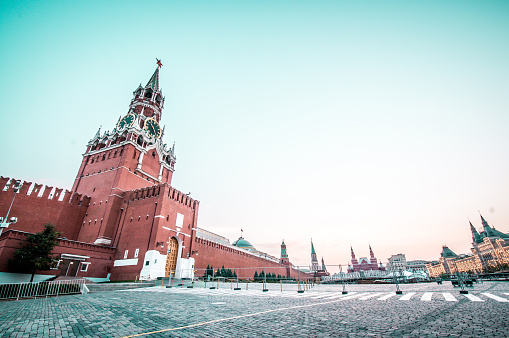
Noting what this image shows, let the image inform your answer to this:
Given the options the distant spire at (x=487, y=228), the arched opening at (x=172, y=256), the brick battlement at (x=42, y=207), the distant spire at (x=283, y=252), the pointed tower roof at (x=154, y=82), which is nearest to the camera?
the brick battlement at (x=42, y=207)

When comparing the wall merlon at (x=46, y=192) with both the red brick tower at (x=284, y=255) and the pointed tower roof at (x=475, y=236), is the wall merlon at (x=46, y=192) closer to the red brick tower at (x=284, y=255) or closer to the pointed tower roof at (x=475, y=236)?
the red brick tower at (x=284, y=255)

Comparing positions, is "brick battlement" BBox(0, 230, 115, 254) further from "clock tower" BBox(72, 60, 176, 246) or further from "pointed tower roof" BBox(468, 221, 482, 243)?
"pointed tower roof" BBox(468, 221, 482, 243)

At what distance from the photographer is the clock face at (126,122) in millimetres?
35938

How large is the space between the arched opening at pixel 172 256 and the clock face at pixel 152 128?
Answer: 19410mm

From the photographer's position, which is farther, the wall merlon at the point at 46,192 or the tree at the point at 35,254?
the wall merlon at the point at 46,192

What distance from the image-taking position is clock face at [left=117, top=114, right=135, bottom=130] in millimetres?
35938

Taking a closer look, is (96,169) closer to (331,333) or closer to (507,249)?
(331,333)

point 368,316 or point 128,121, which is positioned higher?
point 128,121

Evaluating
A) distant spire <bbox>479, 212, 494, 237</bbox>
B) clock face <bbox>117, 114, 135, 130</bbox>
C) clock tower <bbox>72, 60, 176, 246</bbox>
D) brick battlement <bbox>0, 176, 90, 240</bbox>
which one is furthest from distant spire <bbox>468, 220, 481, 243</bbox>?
brick battlement <bbox>0, 176, 90, 240</bbox>

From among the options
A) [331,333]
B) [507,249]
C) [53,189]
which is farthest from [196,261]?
[507,249]

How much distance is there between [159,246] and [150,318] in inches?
796

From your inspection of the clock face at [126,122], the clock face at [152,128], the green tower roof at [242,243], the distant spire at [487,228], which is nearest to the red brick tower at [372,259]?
the distant spire at [487,228]

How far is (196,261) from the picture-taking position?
2980 centimetres

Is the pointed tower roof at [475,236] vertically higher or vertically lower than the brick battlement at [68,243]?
higher
